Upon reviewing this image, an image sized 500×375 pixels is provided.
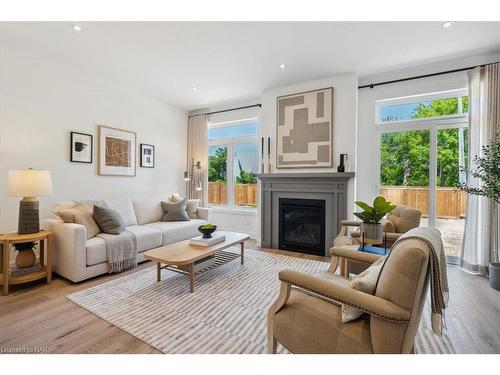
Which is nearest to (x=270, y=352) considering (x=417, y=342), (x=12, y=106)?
(x=417, y=342)

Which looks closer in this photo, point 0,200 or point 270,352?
point 270,352

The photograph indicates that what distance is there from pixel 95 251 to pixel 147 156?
7.58 ft

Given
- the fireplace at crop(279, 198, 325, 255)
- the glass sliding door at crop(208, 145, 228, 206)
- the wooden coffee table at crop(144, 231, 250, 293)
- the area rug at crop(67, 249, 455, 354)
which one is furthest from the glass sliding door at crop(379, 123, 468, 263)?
the glass sliding door at crop(208, 145, 228, 206)

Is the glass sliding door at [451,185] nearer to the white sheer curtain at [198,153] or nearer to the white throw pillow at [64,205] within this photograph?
the white sheer curtain at [198,153]

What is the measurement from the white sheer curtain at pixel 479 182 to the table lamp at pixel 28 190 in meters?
5.01

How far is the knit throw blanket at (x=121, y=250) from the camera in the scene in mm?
2773

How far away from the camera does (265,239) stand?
4.12 m

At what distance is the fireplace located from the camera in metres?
3.70

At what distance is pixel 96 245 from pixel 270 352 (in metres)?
2.29

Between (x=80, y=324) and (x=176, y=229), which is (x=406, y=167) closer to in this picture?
(x=176, y=229)

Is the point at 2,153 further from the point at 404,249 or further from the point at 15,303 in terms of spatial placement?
the point at 404,249

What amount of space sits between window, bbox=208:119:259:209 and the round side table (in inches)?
120

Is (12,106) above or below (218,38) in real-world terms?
below
